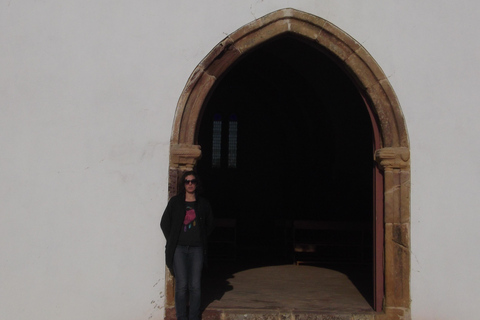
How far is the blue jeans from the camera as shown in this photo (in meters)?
4.46

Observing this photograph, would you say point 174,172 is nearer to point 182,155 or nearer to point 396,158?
point 182,155

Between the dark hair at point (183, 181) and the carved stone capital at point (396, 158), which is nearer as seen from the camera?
the dark hair at point (183, 181)

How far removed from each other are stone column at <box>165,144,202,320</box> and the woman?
0.95ft

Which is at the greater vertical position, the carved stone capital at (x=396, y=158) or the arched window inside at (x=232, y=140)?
the arched window inside at (x=232, y=140)

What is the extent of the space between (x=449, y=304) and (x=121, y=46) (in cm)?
331

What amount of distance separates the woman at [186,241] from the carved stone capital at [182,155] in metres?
0.35

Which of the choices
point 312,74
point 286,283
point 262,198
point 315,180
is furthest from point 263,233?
point 286,283

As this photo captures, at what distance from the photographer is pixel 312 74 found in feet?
30.7

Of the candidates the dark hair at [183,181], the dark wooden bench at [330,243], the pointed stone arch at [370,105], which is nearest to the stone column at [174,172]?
the pointed stone arch at [370,105]

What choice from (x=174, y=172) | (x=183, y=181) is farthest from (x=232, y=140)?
(x=183, y=181)

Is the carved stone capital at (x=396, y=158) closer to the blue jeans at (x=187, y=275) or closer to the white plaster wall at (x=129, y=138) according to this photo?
the white plaster wall at (x=129, y=138)

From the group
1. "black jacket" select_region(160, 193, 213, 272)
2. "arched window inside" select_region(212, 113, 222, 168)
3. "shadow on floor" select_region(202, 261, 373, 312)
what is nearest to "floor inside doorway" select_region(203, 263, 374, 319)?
"shadow on floor" select_region(202, 261, 373, 312)

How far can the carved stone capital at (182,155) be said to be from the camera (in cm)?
483

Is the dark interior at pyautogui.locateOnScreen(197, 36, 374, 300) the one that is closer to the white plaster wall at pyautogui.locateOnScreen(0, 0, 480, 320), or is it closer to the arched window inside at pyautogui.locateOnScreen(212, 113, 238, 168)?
the arched window inside at pyautogui.locateOnScreen(212, 113, 238, 168)
